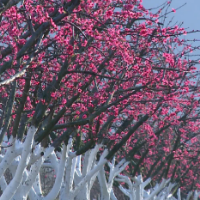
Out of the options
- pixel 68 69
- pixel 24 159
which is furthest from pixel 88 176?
pixel 68 69

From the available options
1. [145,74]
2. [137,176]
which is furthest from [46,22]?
[137,176]

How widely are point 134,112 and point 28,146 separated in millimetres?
4977

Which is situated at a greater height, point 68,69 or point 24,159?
point 68,69

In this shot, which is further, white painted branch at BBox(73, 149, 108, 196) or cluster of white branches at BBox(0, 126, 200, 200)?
white painted branch at BBox(73, 149, 108, 196)

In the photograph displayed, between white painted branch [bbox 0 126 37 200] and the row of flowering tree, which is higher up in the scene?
the row of flowering tree

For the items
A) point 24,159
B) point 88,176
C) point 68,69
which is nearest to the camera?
point 24,159

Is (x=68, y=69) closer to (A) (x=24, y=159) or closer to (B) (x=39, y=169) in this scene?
(A) (x=24, y=159)

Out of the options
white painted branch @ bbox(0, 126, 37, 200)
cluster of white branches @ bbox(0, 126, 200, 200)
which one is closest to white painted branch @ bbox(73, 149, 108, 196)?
cluster of white branches @ bbox(0, 126, 200, 200)

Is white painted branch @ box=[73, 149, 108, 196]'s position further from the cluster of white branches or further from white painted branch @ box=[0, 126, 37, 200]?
white painted branch @ box=[0, 126, 37, 200]

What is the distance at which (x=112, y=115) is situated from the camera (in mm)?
11695

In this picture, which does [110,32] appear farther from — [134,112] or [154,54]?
[134,112]

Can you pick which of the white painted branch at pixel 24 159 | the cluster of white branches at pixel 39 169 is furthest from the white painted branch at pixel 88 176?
the white painted branch at pixel 24 159

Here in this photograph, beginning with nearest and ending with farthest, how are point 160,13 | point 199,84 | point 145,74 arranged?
point 145,74 → point 160,13 → point 199,84

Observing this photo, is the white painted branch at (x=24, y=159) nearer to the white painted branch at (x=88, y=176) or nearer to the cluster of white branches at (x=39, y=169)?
the cluster of white branches at (x=39, y=169)
